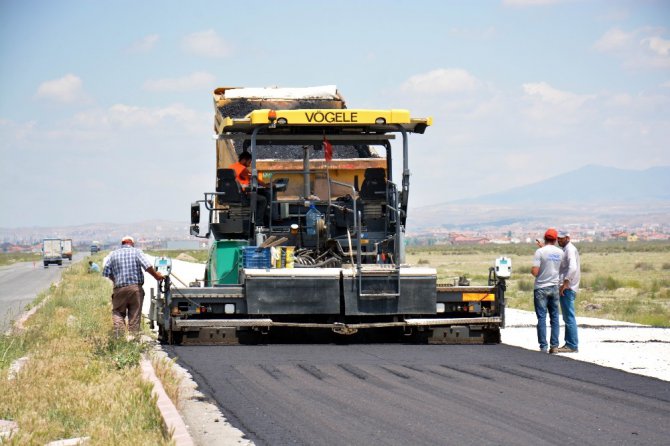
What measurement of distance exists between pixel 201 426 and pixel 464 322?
20.0ft

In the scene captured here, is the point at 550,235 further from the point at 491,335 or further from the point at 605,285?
the point at 605,285

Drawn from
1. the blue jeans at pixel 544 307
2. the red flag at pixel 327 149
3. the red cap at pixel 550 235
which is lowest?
Answer: the blue jeans at pixel 544 307

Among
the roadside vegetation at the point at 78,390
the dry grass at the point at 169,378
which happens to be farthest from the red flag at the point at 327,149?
the dry grass at the point at 169,378

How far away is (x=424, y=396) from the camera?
9734mm

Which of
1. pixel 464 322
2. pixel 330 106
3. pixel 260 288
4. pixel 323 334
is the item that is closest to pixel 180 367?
pixel 260 288

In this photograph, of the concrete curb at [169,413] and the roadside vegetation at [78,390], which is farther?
the roadside vegetation at [78,390]

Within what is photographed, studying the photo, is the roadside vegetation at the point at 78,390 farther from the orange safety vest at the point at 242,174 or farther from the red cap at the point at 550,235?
the red cap at the point at 550,235

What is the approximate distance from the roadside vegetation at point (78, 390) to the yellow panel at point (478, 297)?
4.25m

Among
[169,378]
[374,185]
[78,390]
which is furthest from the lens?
[374,185]

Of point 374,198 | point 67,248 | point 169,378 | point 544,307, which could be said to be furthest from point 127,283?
point 67,248

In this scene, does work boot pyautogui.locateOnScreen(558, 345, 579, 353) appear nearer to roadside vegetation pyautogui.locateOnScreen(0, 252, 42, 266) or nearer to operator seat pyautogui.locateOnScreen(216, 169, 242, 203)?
operator seat pyautogui.locateOnScreen(216, 169, 242, 203)

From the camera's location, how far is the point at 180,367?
38.9ft

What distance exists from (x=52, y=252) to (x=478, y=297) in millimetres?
76995

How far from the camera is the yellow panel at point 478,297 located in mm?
14016
